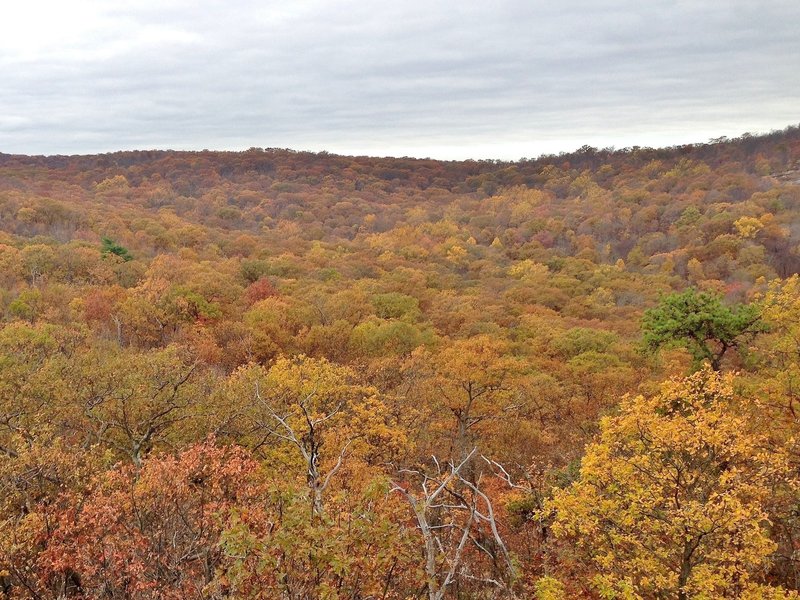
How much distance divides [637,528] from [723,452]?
2786mm

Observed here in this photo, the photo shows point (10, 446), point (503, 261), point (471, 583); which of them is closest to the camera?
point (471, 583)

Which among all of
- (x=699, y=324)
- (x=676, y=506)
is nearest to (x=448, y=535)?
(x=676, y=506)

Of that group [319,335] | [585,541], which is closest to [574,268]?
[319,335]

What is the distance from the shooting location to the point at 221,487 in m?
14.1

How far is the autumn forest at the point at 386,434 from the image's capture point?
408 inches

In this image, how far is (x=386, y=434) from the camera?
2566cm

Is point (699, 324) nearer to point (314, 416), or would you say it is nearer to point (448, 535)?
point (314, 416)

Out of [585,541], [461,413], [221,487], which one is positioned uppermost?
[221,487]

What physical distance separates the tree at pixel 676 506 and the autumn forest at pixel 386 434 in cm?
8

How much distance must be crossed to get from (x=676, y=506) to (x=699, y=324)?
1936 cm

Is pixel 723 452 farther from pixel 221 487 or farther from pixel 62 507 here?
pixel 62 507

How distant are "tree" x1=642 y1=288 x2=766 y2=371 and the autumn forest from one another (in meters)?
0.13

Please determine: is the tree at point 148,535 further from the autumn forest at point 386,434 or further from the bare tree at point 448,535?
the bare tree at point 448,535

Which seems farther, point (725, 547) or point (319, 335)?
point (319, 335)
